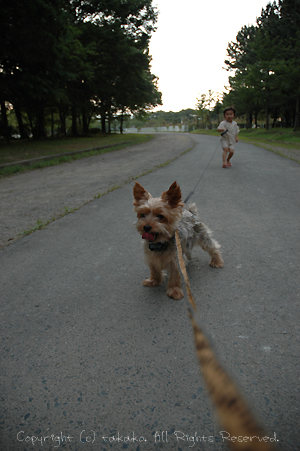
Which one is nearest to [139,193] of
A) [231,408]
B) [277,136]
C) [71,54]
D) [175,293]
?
[175,293]

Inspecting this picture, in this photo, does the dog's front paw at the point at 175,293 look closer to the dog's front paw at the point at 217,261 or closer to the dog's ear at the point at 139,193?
the dog's front paw at the point at 217,261

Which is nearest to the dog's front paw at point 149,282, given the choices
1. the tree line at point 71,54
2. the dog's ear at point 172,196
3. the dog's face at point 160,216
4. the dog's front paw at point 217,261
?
the dog's face at point 160,216

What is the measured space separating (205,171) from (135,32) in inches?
1144

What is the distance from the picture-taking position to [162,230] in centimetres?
305

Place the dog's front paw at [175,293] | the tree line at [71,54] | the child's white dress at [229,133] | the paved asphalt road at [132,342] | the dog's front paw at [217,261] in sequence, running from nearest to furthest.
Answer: the paved asphalt road at [132,342], the dog's front paw at [175,293], the dog's front paw at [217,261], the child's white dress at [229,133], the tree line at [71,54]

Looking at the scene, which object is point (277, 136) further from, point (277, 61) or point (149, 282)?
point (149, 282)

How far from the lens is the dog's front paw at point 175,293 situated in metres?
3.28

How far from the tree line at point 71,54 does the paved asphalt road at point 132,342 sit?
17977 mm

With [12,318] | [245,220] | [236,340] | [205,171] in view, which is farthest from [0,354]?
[205,171]

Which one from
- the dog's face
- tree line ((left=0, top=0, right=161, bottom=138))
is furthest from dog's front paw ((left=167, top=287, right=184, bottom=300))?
tree line ((left=0, top=0, right=161, bottom=138))

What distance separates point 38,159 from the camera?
14883 millimetres

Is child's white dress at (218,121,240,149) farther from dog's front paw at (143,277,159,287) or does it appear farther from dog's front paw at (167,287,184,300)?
dog's front paw at (167,287,184,300)

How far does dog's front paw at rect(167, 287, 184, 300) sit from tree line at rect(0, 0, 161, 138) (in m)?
19.1

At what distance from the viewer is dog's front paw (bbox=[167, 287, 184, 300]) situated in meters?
3.28
